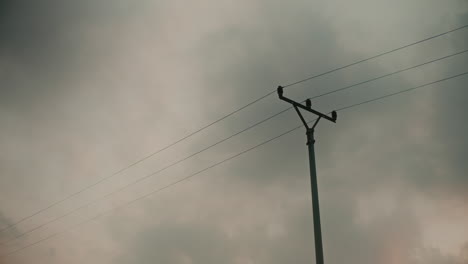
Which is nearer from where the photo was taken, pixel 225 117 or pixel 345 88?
pixel 345 88

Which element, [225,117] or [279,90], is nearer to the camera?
[279,90]

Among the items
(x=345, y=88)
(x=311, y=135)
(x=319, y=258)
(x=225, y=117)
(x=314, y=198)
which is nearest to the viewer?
(x=319, y=258)

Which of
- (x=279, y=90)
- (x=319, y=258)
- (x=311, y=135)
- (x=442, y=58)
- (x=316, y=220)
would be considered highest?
(x=279, y=90)

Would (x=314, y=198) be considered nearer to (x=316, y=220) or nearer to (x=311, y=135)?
(x=316, y=220)

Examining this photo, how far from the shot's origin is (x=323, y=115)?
17.5 meters

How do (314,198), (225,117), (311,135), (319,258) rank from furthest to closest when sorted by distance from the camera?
(225,117)
(311,135)
(314,198)
(319,258)

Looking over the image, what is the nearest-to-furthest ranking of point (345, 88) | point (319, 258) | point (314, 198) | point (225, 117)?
point (319, 258)
point (314, 198)
point (345, 88)
point (225, 117)

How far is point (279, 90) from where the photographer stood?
17203mm

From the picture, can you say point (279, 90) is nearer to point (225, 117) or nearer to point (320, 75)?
point (320, 75)

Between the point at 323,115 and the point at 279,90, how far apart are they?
105 inches

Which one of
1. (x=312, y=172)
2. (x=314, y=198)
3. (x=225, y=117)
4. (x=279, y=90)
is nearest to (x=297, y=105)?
(x=279, y=90)

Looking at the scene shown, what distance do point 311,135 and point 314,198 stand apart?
3.24 m

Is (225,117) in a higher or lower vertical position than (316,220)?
higher

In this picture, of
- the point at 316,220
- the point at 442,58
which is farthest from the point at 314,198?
the point at 442,58
